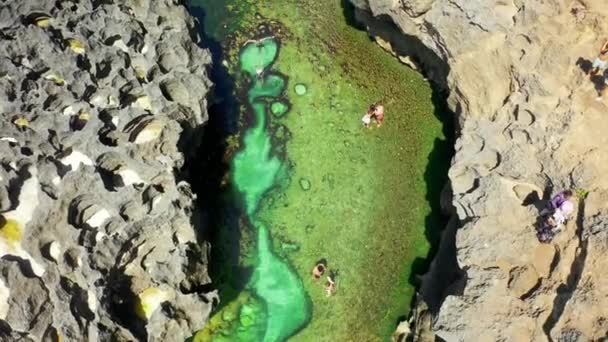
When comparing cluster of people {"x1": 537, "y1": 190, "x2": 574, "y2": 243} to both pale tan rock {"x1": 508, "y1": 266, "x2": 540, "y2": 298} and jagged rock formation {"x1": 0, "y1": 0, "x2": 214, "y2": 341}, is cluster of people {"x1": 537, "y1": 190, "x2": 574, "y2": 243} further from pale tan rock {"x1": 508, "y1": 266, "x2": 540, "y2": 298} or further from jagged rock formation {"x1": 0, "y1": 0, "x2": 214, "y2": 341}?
jagged rock formation {"x1": 0, "y1": 0, "x2": 214, "y2": 341}

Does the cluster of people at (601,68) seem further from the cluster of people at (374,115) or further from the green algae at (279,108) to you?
the green algae at (279,108)

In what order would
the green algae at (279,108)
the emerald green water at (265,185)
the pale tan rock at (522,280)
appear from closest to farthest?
the pale tan rock at (522,280), the emerald green water at (265,185), the green algae at (279,108)

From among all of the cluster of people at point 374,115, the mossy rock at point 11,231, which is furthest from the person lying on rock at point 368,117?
the mossy rock at point 11,231

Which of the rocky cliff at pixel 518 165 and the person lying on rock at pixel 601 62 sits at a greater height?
the person lying on rock at pixel 601 62

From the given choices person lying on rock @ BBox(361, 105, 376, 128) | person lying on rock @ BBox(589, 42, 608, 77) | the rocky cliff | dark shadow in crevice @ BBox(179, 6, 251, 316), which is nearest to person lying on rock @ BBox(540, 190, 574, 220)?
the rocky cliff

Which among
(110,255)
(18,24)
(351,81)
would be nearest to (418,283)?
(351,81)

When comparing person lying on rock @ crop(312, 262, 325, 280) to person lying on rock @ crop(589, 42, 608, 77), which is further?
person lying on rock @ crop(312, 262, 325, 280)
